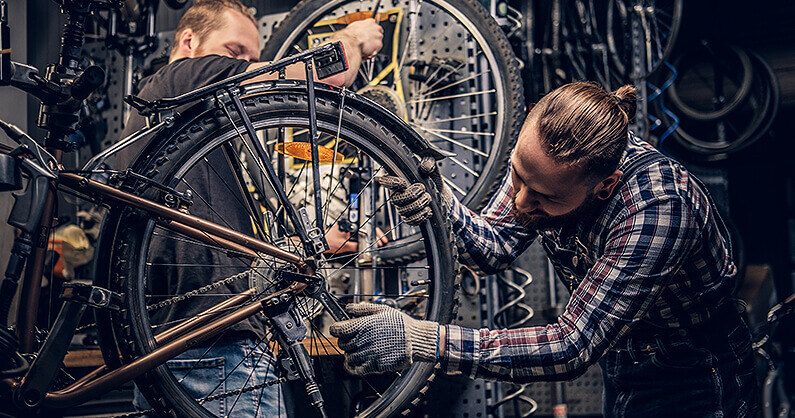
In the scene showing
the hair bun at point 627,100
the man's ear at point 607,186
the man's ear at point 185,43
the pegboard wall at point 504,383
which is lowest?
the pegboard wall at point 504,383

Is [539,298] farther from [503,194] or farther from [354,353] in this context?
[354,353]

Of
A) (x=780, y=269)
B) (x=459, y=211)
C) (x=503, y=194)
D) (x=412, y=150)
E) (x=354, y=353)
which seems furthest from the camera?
(x=780, y=269)

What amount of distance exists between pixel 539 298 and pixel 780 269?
1.28m

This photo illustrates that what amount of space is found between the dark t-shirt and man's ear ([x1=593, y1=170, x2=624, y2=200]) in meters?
0.82

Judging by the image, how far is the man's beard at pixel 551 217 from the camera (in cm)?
143

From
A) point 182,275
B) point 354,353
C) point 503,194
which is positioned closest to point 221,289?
point 182,275

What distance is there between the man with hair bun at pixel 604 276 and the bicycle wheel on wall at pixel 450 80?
1.69 ft

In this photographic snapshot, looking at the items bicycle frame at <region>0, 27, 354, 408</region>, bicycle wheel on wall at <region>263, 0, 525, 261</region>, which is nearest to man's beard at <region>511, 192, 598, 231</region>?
bicycle frame at <region>0, 27, 354, 408</region>

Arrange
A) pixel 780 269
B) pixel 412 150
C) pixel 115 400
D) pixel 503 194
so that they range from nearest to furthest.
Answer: pixel 412 150 → pixel 503 194 → pixel 115 400 → pixel 780 269

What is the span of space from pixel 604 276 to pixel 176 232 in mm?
882

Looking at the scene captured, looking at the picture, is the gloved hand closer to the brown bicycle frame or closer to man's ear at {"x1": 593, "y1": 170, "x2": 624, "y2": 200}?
the brown bicycle frame

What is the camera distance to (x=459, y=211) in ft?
5.25

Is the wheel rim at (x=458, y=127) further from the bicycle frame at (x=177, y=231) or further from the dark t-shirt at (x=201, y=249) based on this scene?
the bicycle frame at (x=177, y=231)

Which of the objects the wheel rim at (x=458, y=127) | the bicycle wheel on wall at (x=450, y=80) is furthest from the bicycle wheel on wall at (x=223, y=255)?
the wheel rim at (x=458, y=127)
